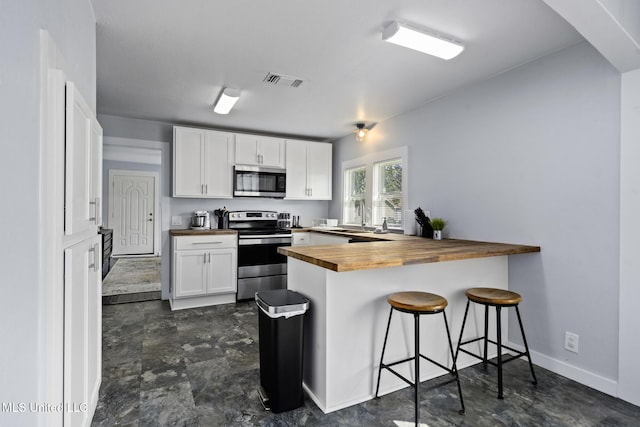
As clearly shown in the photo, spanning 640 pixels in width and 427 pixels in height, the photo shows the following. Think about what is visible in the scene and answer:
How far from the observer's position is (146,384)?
2248mm

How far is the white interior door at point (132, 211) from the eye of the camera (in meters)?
8.01

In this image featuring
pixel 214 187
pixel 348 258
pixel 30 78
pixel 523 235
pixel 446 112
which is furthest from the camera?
pixel 214 187

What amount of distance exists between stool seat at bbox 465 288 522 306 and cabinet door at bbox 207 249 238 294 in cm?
289

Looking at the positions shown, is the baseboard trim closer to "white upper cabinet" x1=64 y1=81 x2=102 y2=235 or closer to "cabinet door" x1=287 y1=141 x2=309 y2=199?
"white upper cabinet" x1=64 y1=81 x2=102 y2=235

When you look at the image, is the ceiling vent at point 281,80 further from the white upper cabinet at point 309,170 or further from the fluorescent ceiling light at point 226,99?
the white upper cabinet at point 309,170

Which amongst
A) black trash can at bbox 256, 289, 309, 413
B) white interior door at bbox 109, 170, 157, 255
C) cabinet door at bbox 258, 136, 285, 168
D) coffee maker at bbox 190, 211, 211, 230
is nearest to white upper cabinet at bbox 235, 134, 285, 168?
cabinet door at bbox 258, 136, 285, 168

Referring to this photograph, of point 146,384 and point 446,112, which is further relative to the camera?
point 446,112

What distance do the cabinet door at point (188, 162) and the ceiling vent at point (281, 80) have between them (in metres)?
1.68

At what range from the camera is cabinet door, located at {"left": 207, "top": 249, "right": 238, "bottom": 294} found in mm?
4152

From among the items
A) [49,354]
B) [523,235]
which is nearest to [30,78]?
[49,354]

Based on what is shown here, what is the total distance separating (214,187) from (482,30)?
3442 mm

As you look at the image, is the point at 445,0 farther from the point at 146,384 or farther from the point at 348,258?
the point at 146,384

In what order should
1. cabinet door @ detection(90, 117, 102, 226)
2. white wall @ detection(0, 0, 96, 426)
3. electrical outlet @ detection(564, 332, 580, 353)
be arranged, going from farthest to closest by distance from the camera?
electrical outlet @ detection(564, 332, 580, 353), cabinet door @ detection(90, 117, 102, 226), white wall @ detection(0, 0, 96, 426)

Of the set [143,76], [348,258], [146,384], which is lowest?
[146,384]
